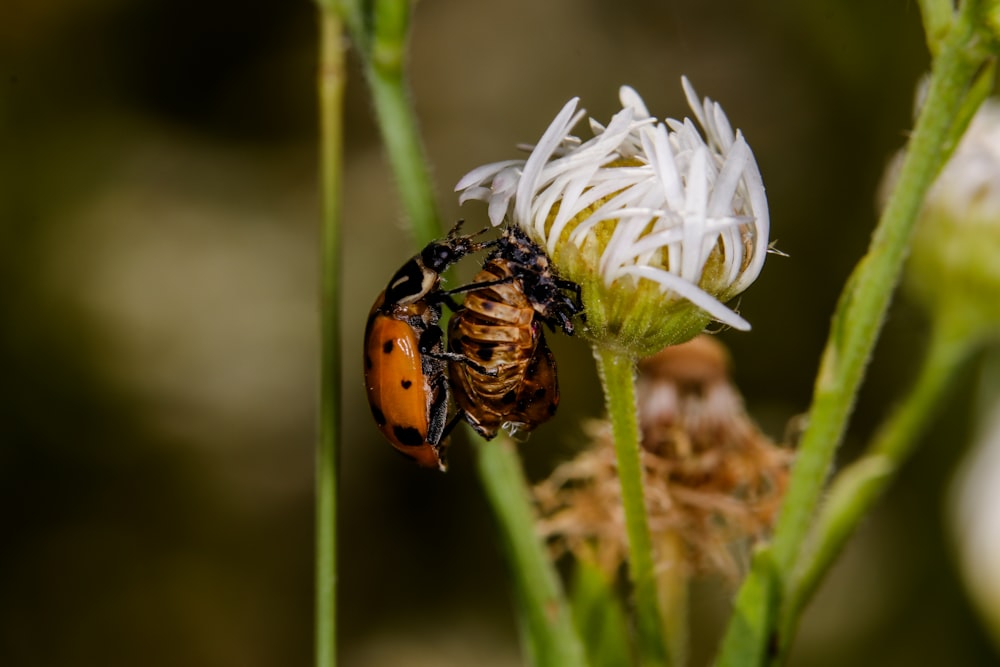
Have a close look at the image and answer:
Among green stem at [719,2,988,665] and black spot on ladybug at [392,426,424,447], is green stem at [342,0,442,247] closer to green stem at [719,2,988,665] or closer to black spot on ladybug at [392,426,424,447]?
black spot on ladybug at [392,426,424,447]

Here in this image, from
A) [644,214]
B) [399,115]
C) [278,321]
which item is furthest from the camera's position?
[278,321]

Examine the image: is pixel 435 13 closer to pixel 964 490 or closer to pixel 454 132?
pixel 454 132

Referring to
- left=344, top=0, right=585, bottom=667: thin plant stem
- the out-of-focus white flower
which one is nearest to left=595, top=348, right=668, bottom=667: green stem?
the out-of-focus white flower

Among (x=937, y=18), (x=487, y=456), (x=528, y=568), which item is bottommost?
(x=528, y=568)

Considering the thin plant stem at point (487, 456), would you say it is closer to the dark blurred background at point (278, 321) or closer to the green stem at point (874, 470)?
the green stem at point (874, 470)

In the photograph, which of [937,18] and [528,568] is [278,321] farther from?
[937,18]

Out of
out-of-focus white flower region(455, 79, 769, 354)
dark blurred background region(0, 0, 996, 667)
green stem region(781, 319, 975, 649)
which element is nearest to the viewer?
out-of-focus white flower region(455, 79, 769, 354)

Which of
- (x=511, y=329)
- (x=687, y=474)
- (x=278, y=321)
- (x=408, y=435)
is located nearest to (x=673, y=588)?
(x=687, y=474)
